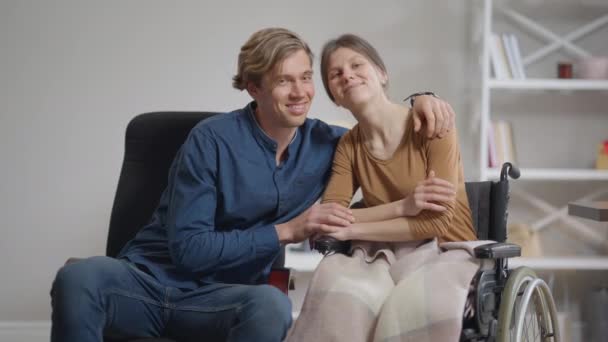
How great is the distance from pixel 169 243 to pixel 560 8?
93.9 inches

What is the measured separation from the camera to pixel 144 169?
228 cm

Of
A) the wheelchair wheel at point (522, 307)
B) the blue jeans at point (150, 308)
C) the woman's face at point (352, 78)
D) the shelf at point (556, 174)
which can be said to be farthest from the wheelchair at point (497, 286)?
the shelf at point (556, 174)

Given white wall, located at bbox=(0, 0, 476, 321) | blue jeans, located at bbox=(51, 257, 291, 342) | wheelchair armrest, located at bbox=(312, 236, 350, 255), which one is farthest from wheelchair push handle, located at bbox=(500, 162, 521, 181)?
white wall, located at bbox=(0, 0, 476, 321)

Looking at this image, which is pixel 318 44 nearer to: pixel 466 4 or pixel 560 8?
pixel 466 4

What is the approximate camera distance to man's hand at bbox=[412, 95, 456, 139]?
2037 mm

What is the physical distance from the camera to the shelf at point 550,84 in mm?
3371

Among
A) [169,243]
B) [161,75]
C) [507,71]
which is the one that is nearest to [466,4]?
[507,71]

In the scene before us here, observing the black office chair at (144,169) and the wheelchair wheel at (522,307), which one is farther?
the black office chair at (144,169)

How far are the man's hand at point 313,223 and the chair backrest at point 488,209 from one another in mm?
450

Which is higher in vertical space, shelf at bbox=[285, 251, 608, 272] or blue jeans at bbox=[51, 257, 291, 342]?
blue jeans at bbox=[51, 257, 291, 342]

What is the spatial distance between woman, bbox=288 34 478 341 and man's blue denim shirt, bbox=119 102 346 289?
121 millimetres

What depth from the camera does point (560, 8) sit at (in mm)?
3615

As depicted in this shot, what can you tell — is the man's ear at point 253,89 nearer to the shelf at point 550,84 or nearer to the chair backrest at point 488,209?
the chair backrest at point 488,209

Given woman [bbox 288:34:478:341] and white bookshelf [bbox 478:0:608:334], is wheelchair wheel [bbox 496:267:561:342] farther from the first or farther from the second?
white bookshelf [bbox 478:0:608:334]
